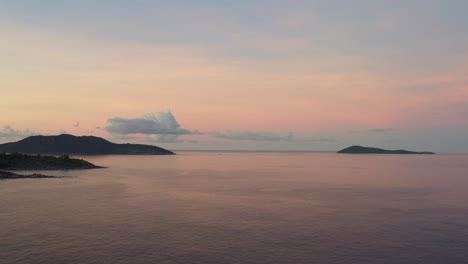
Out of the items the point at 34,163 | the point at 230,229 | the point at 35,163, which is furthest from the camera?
the point at 35,163

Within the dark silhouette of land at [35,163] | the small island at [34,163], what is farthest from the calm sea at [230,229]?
the dark silhouette of land at [35,163]

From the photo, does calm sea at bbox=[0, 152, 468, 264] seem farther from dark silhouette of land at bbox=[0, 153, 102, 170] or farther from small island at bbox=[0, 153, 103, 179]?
dark silhouette of land at bbox=[0, 153, 102, 170]

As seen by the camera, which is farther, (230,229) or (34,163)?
(34,163)

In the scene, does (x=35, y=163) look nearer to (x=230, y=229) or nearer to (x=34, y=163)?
(x=34, y=163)

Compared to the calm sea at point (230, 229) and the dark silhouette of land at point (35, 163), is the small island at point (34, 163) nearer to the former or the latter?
the dark silhouette of land at point (35, 163)

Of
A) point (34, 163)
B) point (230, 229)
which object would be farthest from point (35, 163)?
point (230, 229)

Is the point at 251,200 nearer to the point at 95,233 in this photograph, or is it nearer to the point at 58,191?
the point at 95,233

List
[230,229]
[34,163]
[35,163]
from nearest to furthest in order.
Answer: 1. [230,229]
2. [34,163]
3. [35,163]

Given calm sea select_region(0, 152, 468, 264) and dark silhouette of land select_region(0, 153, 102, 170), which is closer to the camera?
calm sea select_region(0, 152, 468, 264)

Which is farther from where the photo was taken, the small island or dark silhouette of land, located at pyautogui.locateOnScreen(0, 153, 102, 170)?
dark silhouette of land, located at pyautogui.locateOnScreen(0, 153, 102, 170)

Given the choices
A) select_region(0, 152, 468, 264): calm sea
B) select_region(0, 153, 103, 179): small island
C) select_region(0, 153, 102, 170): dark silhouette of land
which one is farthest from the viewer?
select_region(0, 153, 102, 170): dark silhouette of land

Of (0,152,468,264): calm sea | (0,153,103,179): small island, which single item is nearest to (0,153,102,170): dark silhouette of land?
(0,153,103,179): small island

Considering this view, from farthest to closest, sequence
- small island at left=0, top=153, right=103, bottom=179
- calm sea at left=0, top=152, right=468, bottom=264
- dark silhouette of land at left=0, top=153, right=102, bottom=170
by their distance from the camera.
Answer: dark silhouette of land at left=0, top=153, right=102, bottom=170, small island at left=0, top=153, right=103, bottom=179, calm sea at left=0, top=152, right=468, bottom=264

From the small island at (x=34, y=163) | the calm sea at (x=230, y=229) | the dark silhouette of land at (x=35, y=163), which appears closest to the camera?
the calm sea at (x=230, y=229)
